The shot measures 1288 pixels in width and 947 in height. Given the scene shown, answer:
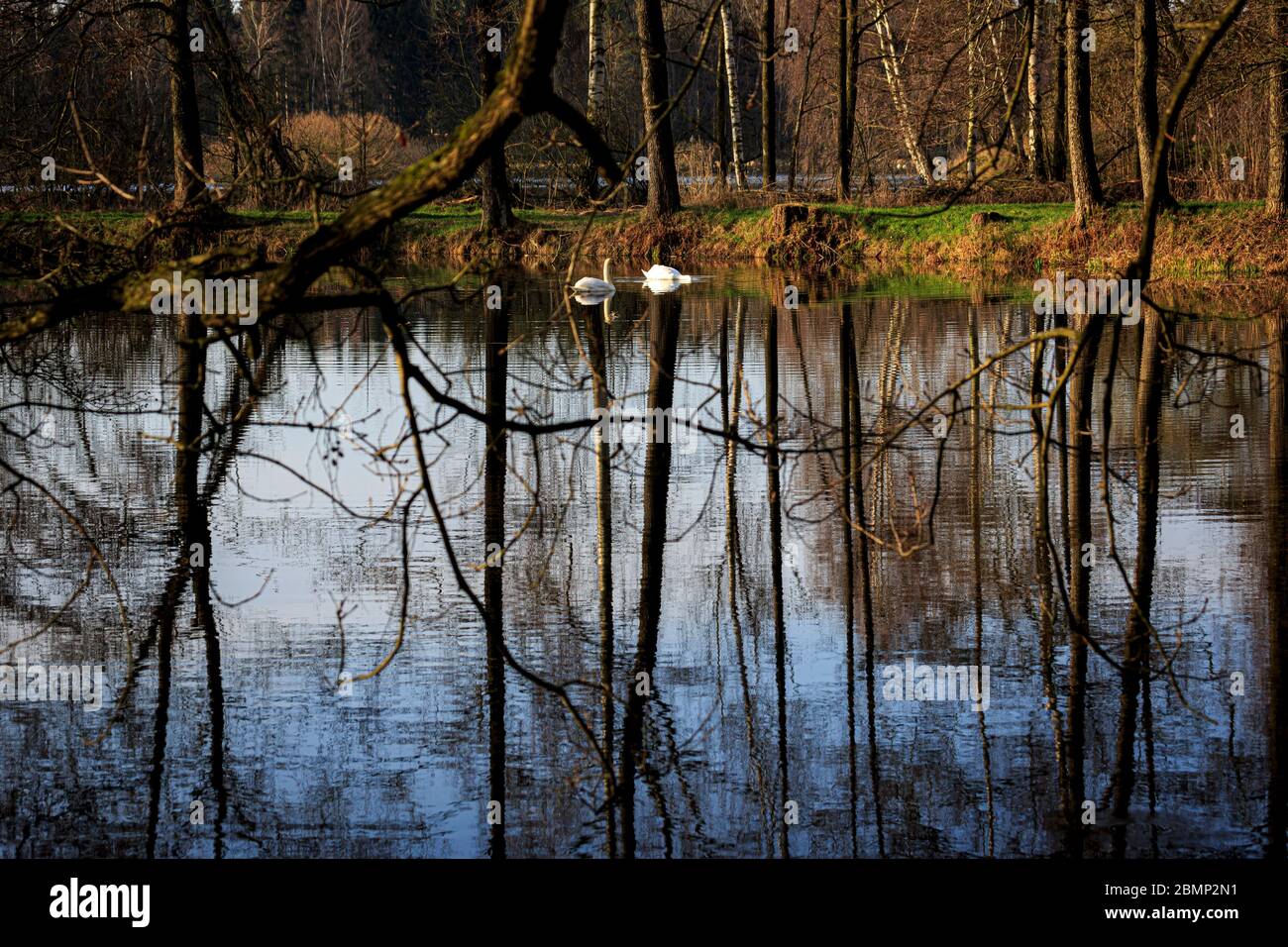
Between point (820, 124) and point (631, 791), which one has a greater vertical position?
point (820, 124)

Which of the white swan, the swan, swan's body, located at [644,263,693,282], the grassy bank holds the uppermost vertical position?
the grassy bank

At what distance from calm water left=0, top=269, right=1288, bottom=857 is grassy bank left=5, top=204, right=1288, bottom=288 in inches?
455

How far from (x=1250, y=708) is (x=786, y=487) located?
4.39 metres

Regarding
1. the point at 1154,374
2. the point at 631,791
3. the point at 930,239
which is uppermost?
the point at 930,239

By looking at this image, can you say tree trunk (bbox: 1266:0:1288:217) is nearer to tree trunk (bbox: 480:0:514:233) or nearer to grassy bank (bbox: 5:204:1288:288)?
grassy bank (bbox: 5:204:1288:288)

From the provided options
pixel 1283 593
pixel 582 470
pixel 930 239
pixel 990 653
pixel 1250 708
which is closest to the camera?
pixel 1250 708

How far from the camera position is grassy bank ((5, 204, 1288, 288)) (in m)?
23.1

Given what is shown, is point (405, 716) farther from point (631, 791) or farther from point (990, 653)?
point (990, 653)

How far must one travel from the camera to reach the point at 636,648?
743 cm

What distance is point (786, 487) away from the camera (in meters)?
10.6

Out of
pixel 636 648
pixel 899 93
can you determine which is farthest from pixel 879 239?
pixel 636 648

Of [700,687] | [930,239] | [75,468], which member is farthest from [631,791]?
[930,239]

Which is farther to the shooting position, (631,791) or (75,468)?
(75,468)

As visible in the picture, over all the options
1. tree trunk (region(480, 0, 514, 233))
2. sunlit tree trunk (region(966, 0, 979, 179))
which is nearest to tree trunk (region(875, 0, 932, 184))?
tree trunk (region(480, 0, 514, 233))
